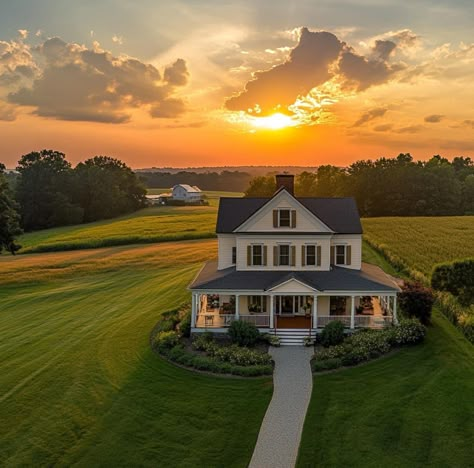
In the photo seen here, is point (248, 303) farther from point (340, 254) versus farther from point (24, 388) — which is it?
point (24, 388)

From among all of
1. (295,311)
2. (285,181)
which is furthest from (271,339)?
(285,181)

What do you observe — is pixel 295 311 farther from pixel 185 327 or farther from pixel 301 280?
pixel 185 327

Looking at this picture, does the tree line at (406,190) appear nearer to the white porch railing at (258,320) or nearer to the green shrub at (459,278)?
the green shrub at (459,278)

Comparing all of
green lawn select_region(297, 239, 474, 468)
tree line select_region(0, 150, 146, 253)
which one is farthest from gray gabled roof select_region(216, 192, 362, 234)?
tree line select_region(0, 150, 146, 253)

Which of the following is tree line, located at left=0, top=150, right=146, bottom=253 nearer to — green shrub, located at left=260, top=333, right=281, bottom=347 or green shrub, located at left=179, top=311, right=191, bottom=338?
green shrub, located at left=179, top=311, right=191, bottom=338

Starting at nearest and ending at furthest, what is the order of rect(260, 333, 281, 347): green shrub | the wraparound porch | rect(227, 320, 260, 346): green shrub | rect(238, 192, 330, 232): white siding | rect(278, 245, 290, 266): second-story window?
rect(227, 320, 260, 346): green shrub
rect(260, 333, 281, 347): green shrub
the wraparound porch
rect(238, 192, 330, 232): white siding
rect(278, 245, 290, 266): second-story window

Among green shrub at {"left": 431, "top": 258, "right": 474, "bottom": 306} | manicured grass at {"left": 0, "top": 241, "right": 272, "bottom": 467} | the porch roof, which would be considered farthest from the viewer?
green shrub at {"left": 431, "top": 258, "right": 474, "bottom": 306}
